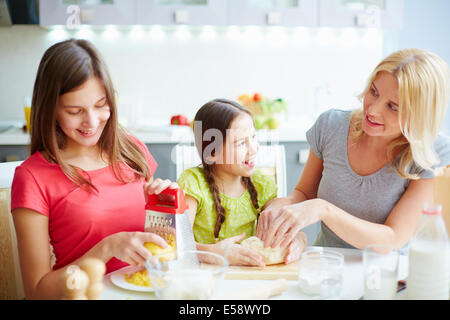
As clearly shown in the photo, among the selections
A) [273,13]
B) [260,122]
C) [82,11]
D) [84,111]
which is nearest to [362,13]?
[273,13]

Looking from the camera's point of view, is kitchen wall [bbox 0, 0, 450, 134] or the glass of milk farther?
kitchen wall [bbox 0, 0, 450, 134]

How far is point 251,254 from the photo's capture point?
112 centimetres

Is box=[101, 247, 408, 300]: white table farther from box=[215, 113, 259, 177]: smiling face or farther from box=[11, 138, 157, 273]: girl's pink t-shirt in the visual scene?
box=[215, 113, 259, 177]: smiling face

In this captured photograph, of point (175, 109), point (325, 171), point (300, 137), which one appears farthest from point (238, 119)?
point (175, 109)

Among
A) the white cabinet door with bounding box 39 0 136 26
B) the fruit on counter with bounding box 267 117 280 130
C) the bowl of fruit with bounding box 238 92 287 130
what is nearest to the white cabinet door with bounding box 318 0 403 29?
the bowl of fruit with bounding box 238 92 287 130

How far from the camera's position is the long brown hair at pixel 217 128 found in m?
1.55

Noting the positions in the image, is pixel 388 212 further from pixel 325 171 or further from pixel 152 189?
pixel 152 189

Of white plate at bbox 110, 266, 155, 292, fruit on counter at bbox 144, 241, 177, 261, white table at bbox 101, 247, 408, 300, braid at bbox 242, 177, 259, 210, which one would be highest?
fruit on counter at bbox 144, 241, 177, 261

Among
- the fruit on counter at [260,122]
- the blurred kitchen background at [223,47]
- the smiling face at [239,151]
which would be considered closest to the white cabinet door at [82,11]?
the blurred kitchen background at [223,47]

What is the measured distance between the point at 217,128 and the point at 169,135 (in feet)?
3.67

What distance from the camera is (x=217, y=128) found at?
1581 millimetres

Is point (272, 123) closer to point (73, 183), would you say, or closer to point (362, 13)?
point (362, 13)

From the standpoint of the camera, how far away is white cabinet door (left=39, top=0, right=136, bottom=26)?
2793 mm

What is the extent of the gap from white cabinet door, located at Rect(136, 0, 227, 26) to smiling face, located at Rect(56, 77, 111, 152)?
183 cm
